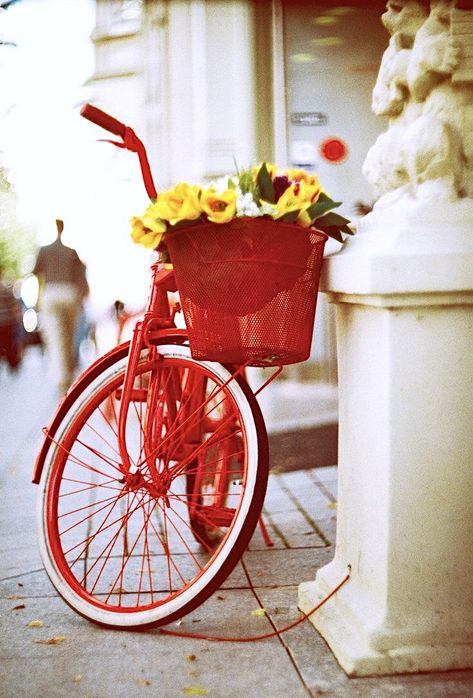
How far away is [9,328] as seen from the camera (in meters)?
12.8

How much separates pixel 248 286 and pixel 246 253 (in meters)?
0.09

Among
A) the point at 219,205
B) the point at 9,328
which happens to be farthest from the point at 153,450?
the point at 9,328

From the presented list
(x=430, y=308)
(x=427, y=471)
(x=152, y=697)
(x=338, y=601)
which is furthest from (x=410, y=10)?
(x=152, y=697)

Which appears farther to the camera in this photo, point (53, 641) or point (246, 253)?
point (53, 641)

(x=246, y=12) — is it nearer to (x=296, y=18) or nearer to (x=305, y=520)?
(x=296, y=18)

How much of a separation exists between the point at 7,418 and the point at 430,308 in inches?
243

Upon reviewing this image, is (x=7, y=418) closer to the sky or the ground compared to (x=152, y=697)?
closer to the ground

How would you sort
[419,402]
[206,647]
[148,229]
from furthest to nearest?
[206,647], [148,229], [419,402]

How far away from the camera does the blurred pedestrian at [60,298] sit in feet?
30.5

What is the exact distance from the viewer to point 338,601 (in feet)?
8.82

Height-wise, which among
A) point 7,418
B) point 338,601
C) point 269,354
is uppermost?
point 269,354

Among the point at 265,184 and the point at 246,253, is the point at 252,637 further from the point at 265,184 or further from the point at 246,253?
the point at 265,184

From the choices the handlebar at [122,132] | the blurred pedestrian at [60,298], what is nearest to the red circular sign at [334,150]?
the blurred pedestrian at [60,298]

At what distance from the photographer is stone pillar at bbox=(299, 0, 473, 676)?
2.34 meters
